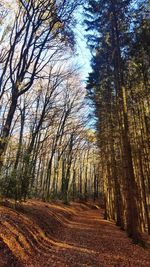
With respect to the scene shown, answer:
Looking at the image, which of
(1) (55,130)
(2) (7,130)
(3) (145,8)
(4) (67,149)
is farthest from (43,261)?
(4) (67,149)

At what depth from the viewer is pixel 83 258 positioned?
7473 millimetres

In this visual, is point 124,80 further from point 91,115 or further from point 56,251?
point 56,251

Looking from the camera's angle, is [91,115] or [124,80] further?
[91,115]

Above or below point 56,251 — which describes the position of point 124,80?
above

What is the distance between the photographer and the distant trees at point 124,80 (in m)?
11.1

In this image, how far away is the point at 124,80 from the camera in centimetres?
1498

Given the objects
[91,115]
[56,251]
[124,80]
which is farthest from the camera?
[91,115]

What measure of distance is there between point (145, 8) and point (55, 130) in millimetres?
18555

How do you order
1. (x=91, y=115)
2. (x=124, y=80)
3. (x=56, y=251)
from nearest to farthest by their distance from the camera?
1. (x=56, y=251)
2. (x=124, y=80)
3. (x=91, y=115)

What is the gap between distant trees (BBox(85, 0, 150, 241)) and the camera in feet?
36.3

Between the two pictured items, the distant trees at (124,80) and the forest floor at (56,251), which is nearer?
the forest floor at (56,251)

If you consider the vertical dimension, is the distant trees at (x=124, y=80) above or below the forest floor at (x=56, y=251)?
above

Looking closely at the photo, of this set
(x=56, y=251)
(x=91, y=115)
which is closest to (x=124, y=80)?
(x=91, y=115)

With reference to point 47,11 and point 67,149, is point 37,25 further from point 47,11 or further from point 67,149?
point 67,149
